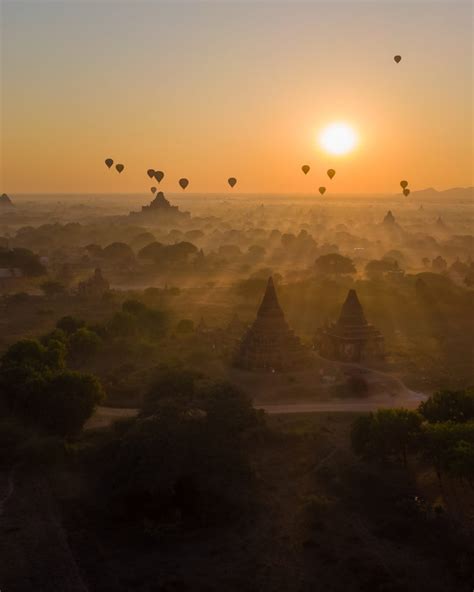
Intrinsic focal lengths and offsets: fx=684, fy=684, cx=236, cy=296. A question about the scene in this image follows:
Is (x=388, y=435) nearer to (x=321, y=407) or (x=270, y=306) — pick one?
(x=321, y=407)

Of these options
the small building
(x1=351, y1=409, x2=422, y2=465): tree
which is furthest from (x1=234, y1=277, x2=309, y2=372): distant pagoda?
the small building

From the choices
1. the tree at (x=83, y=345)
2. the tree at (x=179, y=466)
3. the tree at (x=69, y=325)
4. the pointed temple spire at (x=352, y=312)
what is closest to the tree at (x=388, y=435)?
the tree at (x=179, y=466)

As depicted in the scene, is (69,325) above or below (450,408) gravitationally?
below

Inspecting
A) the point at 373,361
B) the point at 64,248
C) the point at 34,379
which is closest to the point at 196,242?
the point at 64,248

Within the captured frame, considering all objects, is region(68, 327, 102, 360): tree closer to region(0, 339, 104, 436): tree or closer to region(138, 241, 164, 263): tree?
region(0, 339, 104, 436): tree

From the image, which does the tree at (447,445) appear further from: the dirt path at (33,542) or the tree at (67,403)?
the tree at (67,403)

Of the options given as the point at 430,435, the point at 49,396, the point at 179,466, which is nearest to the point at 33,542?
the point at 179,466
